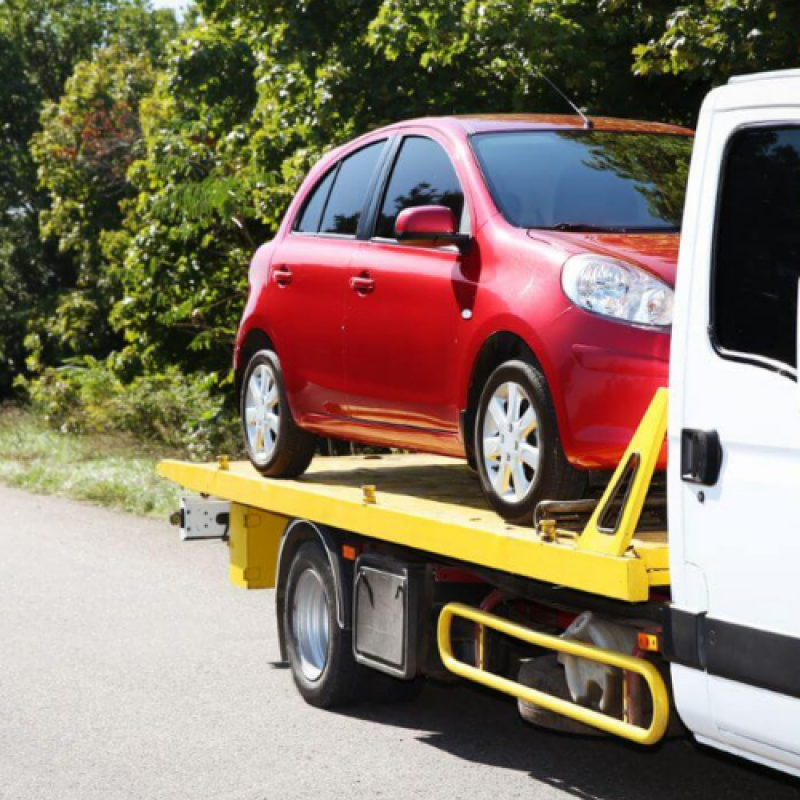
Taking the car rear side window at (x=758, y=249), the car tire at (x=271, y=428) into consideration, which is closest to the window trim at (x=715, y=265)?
the car rear side window at (x=758, y=249)

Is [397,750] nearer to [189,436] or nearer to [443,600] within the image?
[443,600]

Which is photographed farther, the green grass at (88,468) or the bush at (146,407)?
the bush at (146,407)

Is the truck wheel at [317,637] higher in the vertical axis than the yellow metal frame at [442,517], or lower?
lower

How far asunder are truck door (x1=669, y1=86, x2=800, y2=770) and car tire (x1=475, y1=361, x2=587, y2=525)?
0.97 metres

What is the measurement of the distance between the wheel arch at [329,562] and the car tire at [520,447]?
114 centimetres

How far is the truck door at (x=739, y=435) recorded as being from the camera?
4.47 m

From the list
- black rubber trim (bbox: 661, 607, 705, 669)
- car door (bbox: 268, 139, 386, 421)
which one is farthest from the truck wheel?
black rubber trim (bbox: 661, 607, 705, 669)

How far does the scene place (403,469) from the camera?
8.37 meters

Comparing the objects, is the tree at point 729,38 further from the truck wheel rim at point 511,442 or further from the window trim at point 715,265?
the window trim at point 715,265

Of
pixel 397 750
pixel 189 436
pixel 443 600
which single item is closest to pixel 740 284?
pixel 443 600

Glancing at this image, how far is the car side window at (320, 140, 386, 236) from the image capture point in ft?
25.2

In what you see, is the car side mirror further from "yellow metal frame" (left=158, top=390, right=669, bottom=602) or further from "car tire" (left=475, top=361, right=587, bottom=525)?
"yellow metal frame" (left=158, top=390, right=669, bottom=602)

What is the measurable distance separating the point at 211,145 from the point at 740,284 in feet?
55.8

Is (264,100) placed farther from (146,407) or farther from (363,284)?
(363,284)
